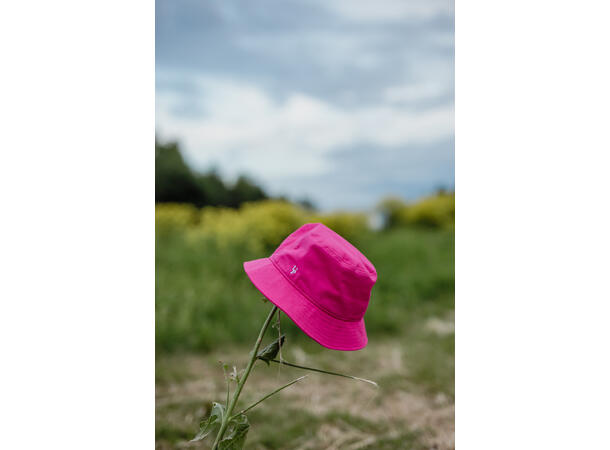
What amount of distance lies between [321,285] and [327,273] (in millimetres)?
21

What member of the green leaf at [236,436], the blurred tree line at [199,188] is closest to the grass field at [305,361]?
the green leaf at [236,436]

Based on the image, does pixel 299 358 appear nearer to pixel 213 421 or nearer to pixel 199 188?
pixel 213 421

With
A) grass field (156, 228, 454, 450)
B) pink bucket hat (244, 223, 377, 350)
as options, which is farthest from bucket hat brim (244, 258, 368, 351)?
grass field (156, 228, 454, 450)

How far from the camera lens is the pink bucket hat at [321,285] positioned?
0.67m

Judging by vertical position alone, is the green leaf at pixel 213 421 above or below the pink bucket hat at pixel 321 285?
below

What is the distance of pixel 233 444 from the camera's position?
0.70 m

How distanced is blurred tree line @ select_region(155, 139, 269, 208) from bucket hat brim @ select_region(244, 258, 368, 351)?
3.16m

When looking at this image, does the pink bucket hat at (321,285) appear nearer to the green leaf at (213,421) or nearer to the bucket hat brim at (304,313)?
the bucket hat brim at (304,313)

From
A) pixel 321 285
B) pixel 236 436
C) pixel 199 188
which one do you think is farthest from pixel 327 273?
pixel 199 188

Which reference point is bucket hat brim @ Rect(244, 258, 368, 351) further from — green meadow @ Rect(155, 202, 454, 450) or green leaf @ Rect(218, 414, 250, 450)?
green leaf @ Rect(218, 414, 250, 450)

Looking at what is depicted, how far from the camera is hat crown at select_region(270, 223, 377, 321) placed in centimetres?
69

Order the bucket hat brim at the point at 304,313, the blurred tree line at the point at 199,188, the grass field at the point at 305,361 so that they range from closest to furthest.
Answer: the bucket hat brim at the point at 304,313
the grass field at the point at 305,361
the blurred tree line at the point at 199,188
